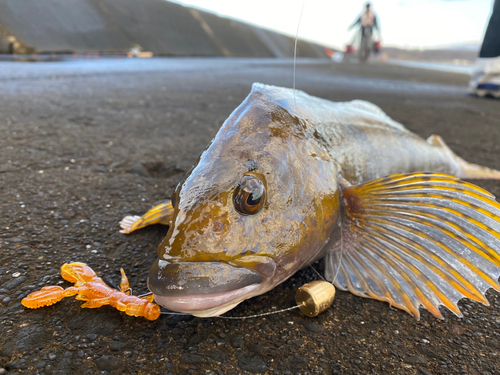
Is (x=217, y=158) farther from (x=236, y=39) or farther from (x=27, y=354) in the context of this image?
(x=236, y=39)

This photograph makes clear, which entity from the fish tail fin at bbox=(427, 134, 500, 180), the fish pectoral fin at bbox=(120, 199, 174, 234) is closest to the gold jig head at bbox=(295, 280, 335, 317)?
the fish pectoral fin at bbox=(120, 199, 174, 234)

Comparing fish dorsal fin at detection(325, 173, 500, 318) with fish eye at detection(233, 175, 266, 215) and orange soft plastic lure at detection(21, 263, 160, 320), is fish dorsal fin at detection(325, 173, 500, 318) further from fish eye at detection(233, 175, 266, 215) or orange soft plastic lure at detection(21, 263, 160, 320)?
orange soft plastic lure at detection(21, 263, 160, 320)

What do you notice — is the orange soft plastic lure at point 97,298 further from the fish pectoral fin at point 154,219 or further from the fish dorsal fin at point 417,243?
the fish dorsal fin at point 417,243

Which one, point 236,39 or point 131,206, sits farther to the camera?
point 236,39

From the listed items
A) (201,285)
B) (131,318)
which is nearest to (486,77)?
(201,285)

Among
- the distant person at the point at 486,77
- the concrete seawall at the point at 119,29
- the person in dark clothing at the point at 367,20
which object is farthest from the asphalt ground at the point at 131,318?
the person in dark clothing at the point at 367,20

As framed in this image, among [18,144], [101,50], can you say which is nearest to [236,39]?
[101,50]

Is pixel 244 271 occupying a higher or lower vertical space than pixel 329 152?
lower
